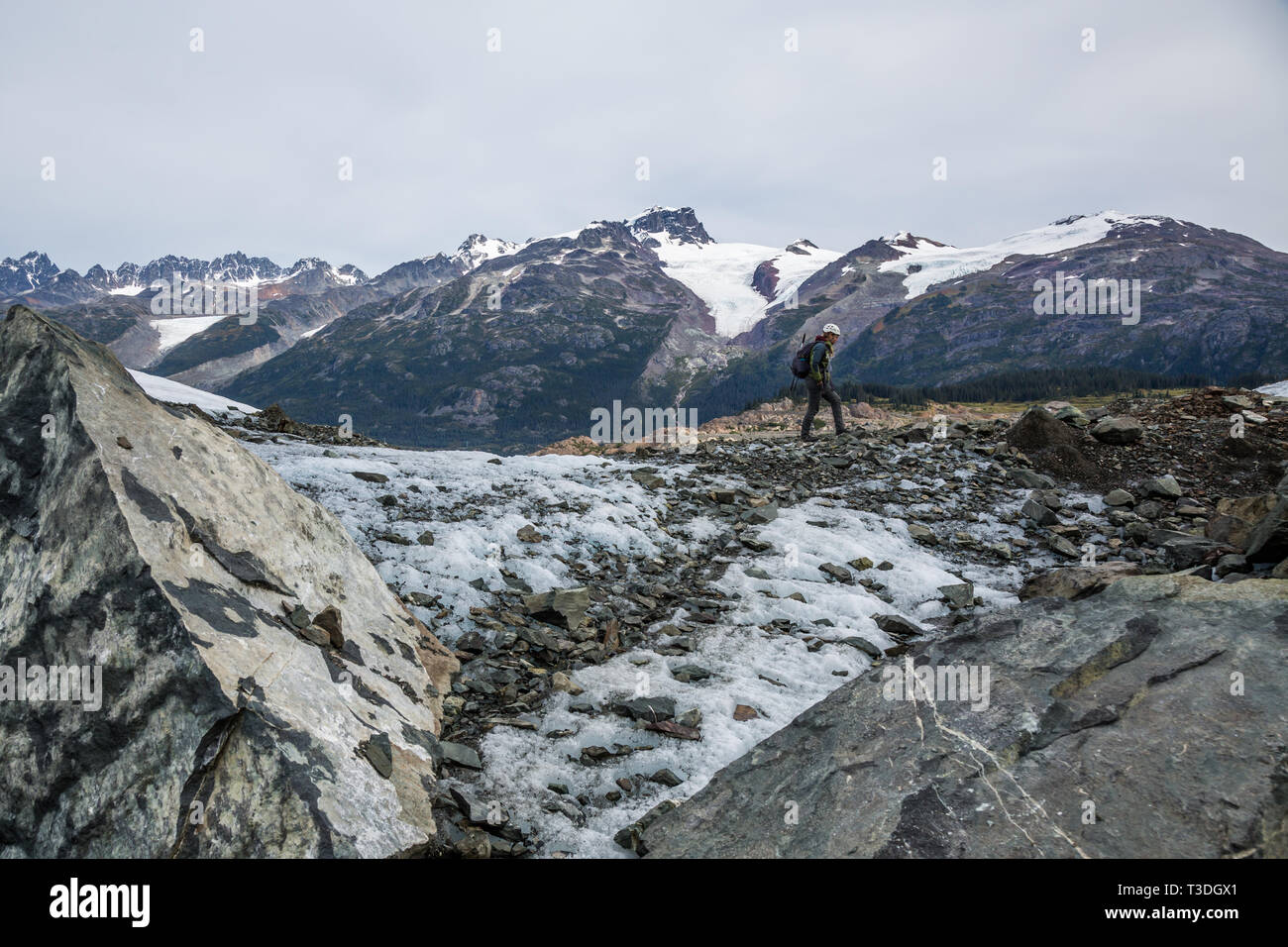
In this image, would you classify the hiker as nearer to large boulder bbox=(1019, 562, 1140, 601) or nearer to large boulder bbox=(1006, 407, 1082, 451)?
large boulder bbox=(1006, 407, 1082, 451)

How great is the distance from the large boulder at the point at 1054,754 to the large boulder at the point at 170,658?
2787 mm

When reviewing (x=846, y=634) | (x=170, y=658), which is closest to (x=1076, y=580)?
(x=846, y=634)

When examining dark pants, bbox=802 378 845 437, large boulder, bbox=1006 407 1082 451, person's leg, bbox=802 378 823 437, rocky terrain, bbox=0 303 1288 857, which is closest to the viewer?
rocky terrain, bbox=0 303 1288 857

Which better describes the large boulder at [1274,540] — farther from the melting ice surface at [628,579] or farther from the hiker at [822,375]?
the hiker at [822,375]

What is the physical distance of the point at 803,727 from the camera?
6016 millimetres

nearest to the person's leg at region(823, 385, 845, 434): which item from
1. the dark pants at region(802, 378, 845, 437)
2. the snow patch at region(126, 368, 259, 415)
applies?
the dark pants at region(802, 378, 845, 437)

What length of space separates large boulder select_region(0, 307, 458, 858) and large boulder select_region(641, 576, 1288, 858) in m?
2.79

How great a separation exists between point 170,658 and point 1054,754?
6.85 metres

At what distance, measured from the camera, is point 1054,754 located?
4.69m

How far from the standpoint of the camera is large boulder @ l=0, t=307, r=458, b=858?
3.97m

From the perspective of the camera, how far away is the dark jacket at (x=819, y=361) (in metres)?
21.1

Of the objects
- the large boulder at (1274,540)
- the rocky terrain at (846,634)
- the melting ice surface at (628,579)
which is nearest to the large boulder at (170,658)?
the rocky terrain at (846,634)

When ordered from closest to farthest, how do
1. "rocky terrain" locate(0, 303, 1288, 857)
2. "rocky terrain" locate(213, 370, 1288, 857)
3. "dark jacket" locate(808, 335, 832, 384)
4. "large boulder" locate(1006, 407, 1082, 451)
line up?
"rocky terrain" locate(0, 303, 1288, 857)
"rocky terrain" locate(213, 370, 1288, 857)
"large boulder" locate(1006, 407, 1082, 451)
"dark jacket" locate(808, 335, 832, 384)
